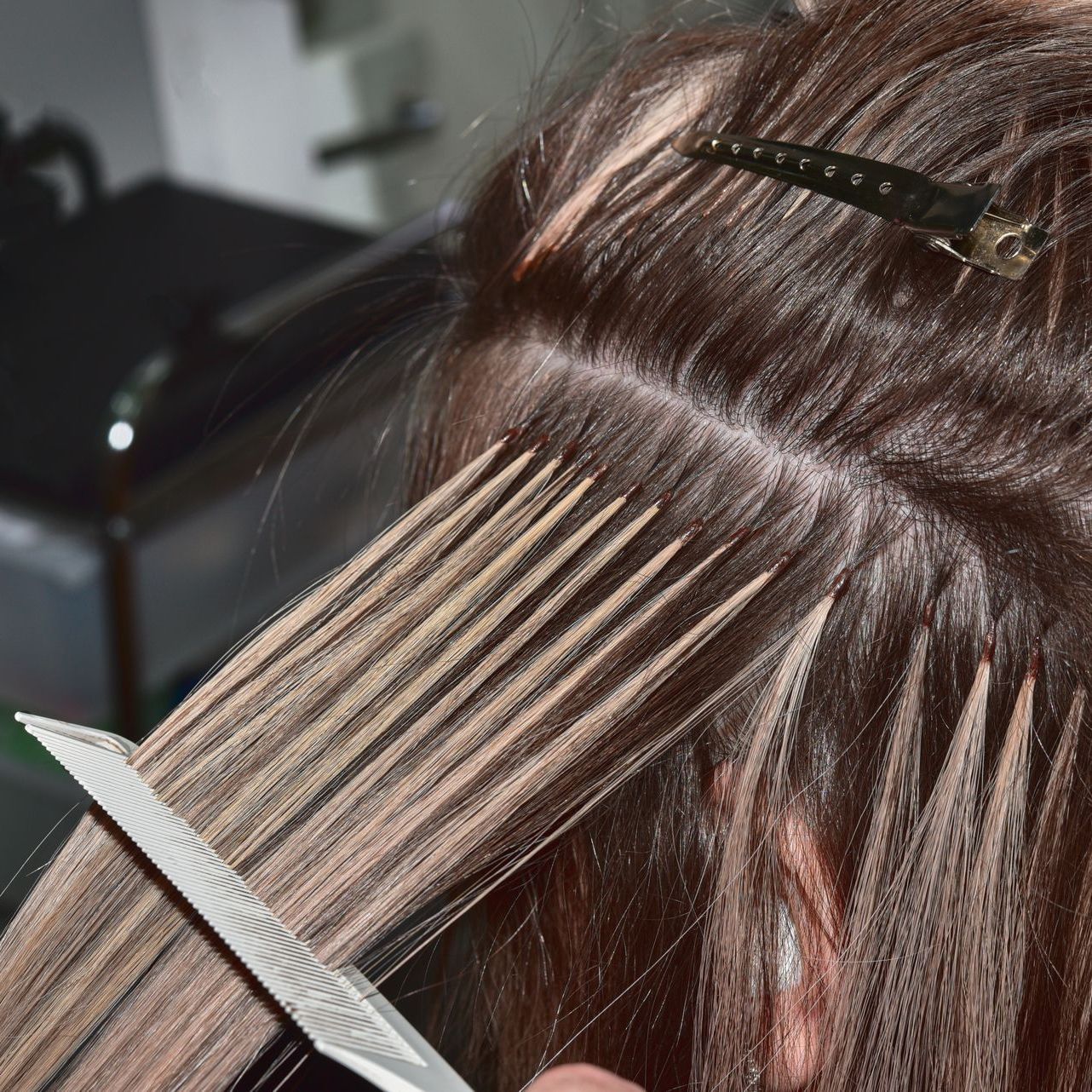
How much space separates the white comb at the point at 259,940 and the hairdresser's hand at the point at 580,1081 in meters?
0.06

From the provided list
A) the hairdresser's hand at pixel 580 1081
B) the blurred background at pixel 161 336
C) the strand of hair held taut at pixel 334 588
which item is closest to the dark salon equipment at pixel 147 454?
the blurred background at pixel 161 336

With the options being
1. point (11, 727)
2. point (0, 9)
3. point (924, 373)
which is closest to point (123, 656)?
point (11, 727)

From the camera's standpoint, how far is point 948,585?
0.46 m

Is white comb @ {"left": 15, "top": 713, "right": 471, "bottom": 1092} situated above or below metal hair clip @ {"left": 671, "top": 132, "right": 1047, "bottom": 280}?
below

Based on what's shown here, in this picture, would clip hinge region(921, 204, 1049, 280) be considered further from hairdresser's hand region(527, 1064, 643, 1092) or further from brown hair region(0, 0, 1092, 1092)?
hairdresser's hand region(527, 1064, 643, 1092)

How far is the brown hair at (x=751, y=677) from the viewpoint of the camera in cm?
45

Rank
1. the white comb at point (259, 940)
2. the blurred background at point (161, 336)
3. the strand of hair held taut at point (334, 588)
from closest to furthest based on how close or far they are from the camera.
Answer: the white comb at point (259, 940) < the strand of hair held taut at point (334, 588) < the blurred background at point (161, 336)

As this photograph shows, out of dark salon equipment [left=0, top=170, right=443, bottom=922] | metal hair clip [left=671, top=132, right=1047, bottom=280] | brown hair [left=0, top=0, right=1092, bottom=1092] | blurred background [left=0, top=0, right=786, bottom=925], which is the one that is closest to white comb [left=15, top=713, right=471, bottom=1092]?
brown hair [left=0, top=0, right=1092, bottom=1092]

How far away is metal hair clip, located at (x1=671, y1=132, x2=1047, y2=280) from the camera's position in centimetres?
43

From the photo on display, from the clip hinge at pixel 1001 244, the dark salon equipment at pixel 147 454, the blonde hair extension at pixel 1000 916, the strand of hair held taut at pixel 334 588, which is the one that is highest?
the clip hinge at pixel 1001 244

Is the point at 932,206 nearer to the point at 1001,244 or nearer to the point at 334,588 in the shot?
the point at 1001,244

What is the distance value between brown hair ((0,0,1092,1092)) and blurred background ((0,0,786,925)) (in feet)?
1.58

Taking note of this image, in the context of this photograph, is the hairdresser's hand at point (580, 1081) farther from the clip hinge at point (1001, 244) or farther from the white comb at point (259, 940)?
the clip hinge at point (1001, 244)

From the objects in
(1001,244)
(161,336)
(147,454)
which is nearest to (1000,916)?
(1001,244)
